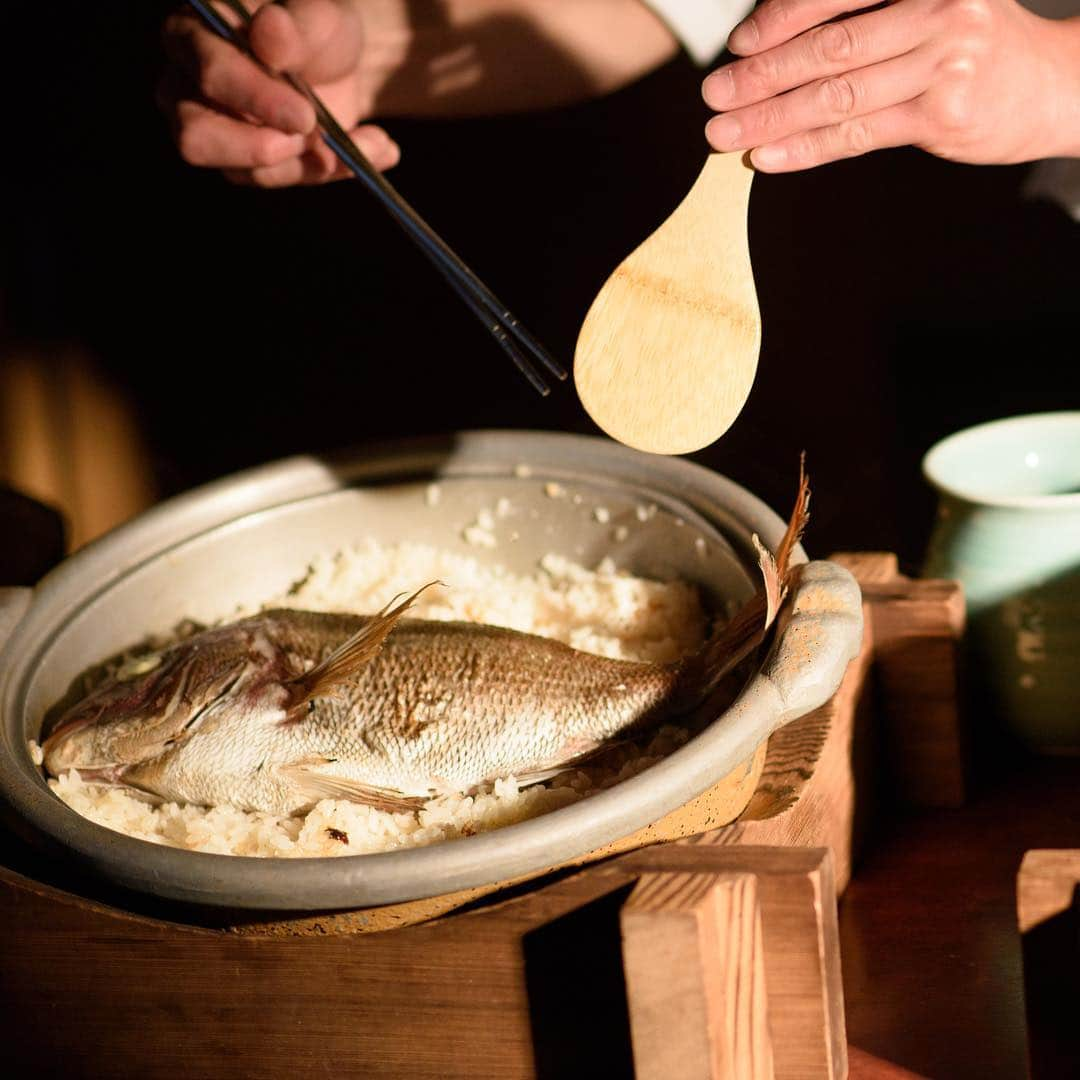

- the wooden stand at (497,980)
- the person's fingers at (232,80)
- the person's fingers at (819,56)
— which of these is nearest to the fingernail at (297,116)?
the person's fingers at (232,80)

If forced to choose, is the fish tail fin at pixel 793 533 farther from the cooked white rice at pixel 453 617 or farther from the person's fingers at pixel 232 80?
the person's fingers at pixel 232 80

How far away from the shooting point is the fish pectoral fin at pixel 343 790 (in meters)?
0.84

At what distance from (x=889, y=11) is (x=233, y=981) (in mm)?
674

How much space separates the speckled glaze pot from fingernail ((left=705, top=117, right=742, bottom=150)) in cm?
26

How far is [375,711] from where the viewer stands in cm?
88

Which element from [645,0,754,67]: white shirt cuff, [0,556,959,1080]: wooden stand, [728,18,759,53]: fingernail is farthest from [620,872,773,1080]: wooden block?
[645,0,754,67]: white shirt cuff

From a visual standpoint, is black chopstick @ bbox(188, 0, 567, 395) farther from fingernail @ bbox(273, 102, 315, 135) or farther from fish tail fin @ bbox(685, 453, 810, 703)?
fish tail fin @ bbox(685, 453, 810, 703)

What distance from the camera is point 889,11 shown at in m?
0.79

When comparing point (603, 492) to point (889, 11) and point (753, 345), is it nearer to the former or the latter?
point (753, 345)

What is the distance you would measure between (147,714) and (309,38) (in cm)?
62

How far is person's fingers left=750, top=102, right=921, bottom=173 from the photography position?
77cm

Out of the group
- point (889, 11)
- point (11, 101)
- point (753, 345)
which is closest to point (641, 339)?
point (753, 345)

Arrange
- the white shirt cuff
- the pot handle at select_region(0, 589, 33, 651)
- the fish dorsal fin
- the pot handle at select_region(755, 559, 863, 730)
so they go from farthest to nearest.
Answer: the white shirt cuff, the pot handle at select_region(0, 589, 33, 651), the fish dorsal fin, the pot handle at select_region(755, 559, 863, 730)

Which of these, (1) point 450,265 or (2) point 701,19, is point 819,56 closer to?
(1) point 450,265
